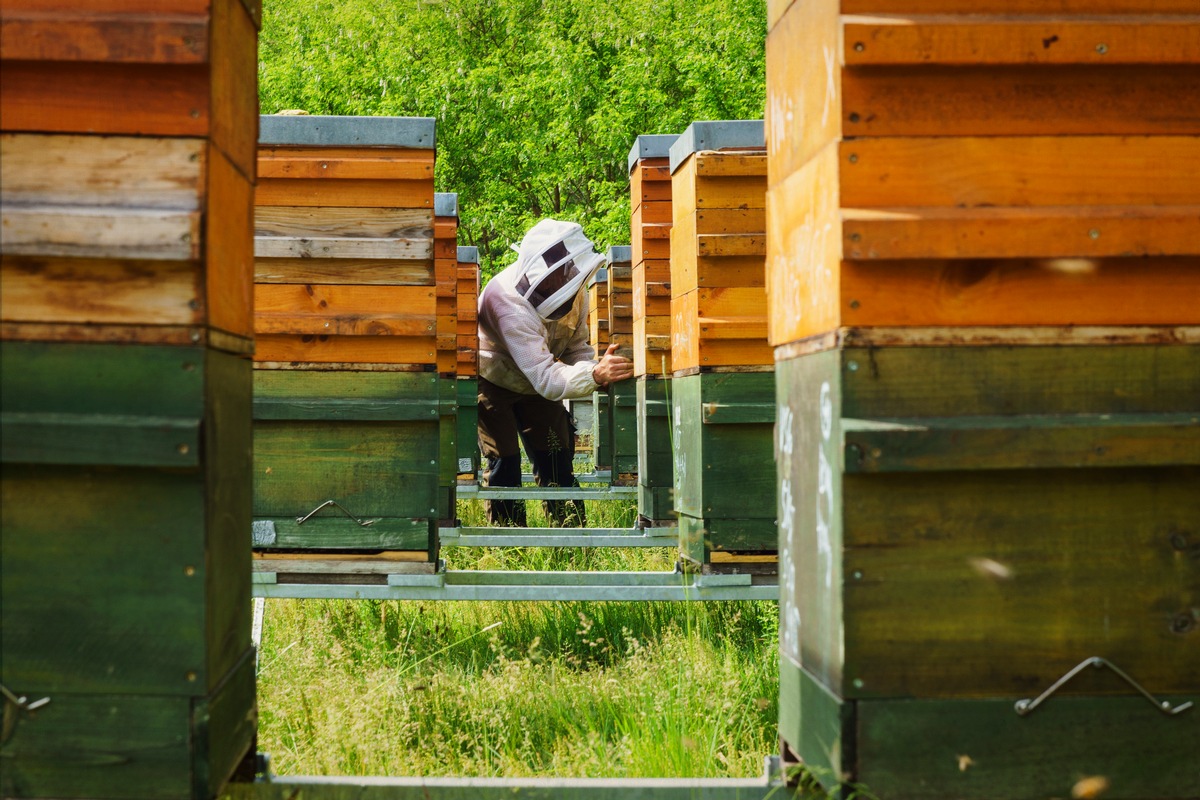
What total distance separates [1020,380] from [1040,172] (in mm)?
359

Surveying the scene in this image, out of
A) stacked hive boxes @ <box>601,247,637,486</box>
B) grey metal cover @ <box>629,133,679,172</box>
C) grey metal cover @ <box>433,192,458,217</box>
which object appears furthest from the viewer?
stacked hive boxes @ <box>601,247,637,486</box>

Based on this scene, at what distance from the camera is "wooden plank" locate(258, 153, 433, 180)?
396 cm

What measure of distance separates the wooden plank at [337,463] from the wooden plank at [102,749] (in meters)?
2.07

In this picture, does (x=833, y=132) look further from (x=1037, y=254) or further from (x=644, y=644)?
(x=644, y=644)

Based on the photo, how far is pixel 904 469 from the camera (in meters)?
1.98

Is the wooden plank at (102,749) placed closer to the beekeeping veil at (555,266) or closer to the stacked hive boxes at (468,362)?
the beekeeping veil at (555,266)

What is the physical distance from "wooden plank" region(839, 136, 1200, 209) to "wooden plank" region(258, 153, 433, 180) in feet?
7.43

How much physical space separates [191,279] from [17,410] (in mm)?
356

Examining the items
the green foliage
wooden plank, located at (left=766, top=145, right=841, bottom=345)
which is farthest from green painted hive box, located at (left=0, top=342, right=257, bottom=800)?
the green foliage

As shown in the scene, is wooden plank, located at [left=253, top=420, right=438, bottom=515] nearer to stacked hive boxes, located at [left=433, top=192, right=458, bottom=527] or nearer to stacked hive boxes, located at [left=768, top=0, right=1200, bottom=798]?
stacked hive boxes, located at [left=433, top=192, right=458, bottom=527]

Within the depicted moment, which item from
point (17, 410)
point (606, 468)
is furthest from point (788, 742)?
point (606, 468)

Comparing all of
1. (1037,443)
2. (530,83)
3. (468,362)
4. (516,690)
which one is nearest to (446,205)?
(468,362)

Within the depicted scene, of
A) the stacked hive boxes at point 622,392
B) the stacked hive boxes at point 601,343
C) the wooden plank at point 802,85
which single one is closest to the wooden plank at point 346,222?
the wooden plank at point 802,85

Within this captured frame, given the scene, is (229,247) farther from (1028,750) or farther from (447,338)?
(447,338)
